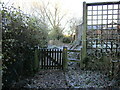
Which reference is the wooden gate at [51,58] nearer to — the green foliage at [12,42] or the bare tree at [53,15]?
the green foliage at [12,42]

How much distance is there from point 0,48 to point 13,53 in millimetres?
423

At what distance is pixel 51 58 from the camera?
4.65 metres

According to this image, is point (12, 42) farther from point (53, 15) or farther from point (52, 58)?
point (53, 15)

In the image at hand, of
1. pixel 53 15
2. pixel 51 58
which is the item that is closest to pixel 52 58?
pixel 51 58

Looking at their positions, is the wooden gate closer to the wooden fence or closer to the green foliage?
the wooden fence

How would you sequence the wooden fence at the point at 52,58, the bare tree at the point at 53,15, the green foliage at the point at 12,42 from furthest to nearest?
1. the bare tree at the point at 53,15
2. the wooden fence at the point at 52,58
3. the green foliage at the point at 12,42

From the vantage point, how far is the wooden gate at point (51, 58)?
15.2ft

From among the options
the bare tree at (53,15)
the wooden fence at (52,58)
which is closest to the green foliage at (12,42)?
the wooden fence at (52,58)

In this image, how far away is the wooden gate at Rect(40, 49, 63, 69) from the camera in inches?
182

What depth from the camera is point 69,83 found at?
10.8ft

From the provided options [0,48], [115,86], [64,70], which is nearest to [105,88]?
[115,86]

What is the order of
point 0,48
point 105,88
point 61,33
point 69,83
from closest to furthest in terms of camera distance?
point 0,48, point 105,88, point 69,83, point 61,33

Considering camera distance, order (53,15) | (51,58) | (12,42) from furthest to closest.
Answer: (53,15)
(51,58)
(12,42)

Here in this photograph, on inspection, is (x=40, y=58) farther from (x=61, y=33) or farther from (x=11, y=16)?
(x=61, y=33)
